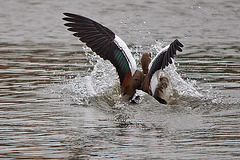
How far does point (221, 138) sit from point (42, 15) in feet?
51.0

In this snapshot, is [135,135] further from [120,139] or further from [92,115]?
[92,115]

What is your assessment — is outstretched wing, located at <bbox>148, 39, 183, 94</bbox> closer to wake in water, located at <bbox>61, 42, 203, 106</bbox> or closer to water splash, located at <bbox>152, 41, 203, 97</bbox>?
wake in water, located at <bbox>61, 42, 203, 106</bbox>

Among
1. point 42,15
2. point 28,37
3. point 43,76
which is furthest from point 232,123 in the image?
point 42,15

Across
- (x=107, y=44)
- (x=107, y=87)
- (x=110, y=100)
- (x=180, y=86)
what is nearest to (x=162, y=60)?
(x=107, y=44)

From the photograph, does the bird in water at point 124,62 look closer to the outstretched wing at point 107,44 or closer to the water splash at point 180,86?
the outstretched wing at point 107,44

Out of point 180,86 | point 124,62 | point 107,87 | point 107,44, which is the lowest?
point 107,87

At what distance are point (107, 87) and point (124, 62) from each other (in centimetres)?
111

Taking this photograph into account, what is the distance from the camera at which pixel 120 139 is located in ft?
25.1

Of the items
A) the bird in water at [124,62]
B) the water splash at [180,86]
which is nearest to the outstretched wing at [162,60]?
the bird in water at [124,62]

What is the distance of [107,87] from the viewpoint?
1138cm

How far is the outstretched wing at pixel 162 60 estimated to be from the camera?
9.56 meters

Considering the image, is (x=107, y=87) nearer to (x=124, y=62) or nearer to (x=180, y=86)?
(x=124, y=62)

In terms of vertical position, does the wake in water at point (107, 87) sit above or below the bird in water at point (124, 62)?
below

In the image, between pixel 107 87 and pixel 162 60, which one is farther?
pixel 107 87
